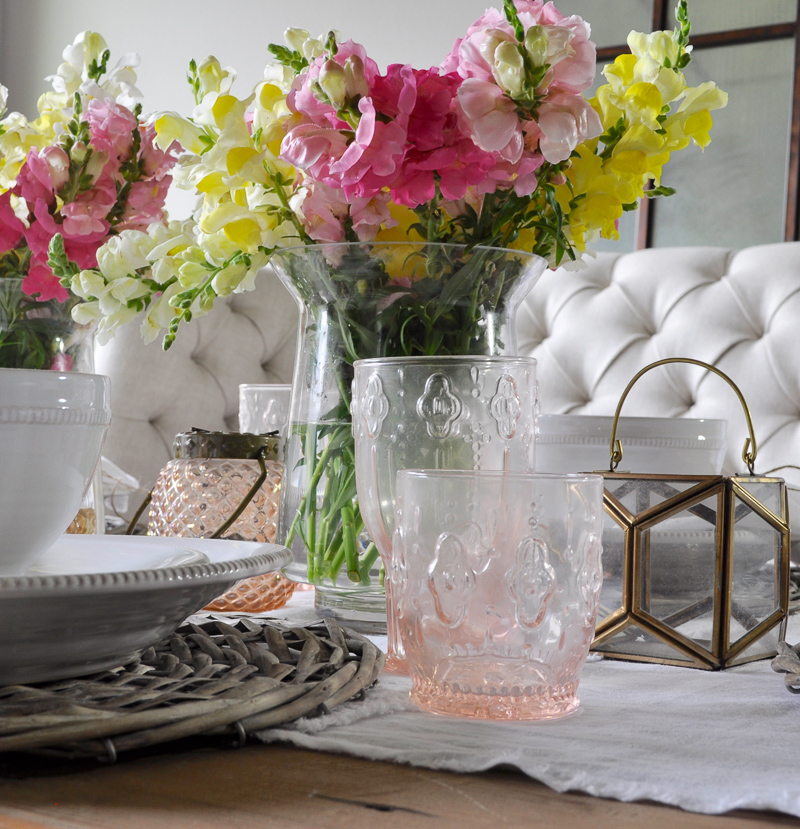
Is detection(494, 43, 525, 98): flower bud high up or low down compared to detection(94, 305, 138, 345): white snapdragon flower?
up

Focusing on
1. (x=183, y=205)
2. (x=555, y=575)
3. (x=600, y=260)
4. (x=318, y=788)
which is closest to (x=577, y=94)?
(x=555, y=575)

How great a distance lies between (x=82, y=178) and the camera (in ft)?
2.43

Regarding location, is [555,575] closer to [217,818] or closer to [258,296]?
[217,818]

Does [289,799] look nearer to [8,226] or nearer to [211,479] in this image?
[211,479]

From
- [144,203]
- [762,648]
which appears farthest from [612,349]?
[762,648]

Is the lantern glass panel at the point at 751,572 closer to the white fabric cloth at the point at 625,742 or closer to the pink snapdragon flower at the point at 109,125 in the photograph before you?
the white fabric cloth at the point at 625,742

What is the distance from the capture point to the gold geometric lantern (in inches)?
21.0

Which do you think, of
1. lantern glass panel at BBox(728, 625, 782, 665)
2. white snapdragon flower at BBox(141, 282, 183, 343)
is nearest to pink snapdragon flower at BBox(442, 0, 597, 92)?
white snapdragon flower at BBox(141, 282, 183, 343)

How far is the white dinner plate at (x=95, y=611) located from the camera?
0.35 metres

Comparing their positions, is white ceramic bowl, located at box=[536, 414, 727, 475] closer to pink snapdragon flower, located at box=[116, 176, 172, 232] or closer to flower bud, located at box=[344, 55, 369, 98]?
flower bud, located at box=[344, 55, 369, 98]

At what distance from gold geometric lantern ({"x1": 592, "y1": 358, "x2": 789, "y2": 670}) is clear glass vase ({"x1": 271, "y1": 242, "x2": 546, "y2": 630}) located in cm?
13

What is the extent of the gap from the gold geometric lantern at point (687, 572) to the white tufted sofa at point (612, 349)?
137 centimetres

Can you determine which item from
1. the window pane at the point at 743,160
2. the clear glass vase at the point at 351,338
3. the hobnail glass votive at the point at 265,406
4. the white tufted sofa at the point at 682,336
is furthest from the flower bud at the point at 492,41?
the window pane at the point at 743,160

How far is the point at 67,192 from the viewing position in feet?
2.42
